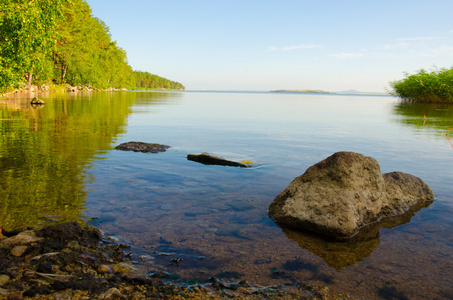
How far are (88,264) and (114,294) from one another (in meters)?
0.88

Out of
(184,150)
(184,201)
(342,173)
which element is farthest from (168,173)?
(342,173)

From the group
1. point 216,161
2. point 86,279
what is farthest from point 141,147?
point 86,279

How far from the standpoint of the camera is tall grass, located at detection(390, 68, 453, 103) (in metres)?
58.6

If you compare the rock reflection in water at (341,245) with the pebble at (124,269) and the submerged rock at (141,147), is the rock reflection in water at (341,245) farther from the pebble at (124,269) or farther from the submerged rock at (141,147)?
the submerged rock at (141,147)

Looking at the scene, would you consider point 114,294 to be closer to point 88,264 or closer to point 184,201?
point 88,264

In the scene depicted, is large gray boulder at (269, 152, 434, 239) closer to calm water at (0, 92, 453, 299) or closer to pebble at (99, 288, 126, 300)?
calm water at (0, 92, 453, 299)

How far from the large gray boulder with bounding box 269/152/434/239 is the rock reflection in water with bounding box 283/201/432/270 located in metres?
0.17

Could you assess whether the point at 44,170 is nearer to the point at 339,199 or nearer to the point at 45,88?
the point at 339,199

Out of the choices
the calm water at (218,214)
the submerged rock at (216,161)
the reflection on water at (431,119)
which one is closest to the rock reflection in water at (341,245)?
the calm water at (218,214)

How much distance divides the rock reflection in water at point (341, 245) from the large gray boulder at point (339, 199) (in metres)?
0.17

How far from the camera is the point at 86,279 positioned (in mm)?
4301

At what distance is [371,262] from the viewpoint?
5473 mm

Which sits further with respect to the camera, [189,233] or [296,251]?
[189,233]

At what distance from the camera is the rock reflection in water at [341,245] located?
5.55 meters
